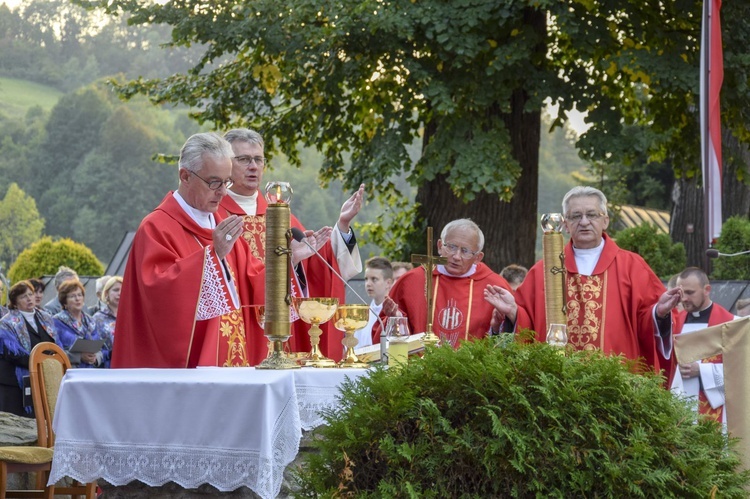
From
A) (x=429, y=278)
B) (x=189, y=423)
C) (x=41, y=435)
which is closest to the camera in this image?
(x=189, y=423)

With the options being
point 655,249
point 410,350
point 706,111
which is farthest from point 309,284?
point 655,249

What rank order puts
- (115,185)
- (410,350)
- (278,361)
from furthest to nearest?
(115,185) < (410,350) < (278,361)

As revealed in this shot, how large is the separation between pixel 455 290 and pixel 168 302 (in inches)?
81.7

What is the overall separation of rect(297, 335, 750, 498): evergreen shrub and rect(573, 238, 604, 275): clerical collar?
3.00 meters

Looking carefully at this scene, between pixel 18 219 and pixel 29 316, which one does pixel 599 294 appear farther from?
pixel 18 219

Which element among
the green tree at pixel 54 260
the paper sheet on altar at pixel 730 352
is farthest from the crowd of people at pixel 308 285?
the green tree at pixel 54 260

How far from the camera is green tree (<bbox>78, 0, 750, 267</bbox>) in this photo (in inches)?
450

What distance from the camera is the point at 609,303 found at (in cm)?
621

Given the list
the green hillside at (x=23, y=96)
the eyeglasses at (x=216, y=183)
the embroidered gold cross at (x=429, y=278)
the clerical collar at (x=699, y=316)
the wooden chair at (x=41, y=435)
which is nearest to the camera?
the embroidered gold cross at (x=429, y=278)

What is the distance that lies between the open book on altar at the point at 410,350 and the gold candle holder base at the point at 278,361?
421 millimetres

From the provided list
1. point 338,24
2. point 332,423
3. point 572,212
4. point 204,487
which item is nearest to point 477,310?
point 572,212

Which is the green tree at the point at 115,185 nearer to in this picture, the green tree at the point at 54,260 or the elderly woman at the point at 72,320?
the green tree at the point at 54,260

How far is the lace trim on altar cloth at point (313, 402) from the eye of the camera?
4.07 meters

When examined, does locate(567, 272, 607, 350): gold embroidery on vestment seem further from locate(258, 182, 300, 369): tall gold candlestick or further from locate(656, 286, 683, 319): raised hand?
locate(258, 182, 300, 369): tall gold candlestick
